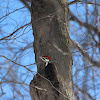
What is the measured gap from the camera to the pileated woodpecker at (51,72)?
2513 millimetres

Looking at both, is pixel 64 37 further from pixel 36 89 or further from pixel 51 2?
pixel 36 89

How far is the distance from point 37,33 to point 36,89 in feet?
2.81

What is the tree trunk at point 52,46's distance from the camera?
250cm

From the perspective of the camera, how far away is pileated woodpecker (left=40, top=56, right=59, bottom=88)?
2.51 meters

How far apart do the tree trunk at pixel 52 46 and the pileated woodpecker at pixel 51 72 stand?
5cm

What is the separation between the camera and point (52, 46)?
2.74m

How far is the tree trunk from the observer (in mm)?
2500

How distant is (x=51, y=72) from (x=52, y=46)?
15.5 inches

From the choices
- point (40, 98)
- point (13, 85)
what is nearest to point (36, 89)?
point (40, 98)

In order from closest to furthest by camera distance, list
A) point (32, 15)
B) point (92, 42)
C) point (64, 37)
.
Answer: point (92, 42)
point (64, 37)
point (32, 15)

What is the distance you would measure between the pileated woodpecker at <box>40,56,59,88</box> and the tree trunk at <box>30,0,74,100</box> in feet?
0.15

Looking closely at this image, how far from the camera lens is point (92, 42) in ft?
7.82

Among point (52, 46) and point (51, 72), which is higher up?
point (52, 46)

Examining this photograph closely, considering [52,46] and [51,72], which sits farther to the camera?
[52,46]
